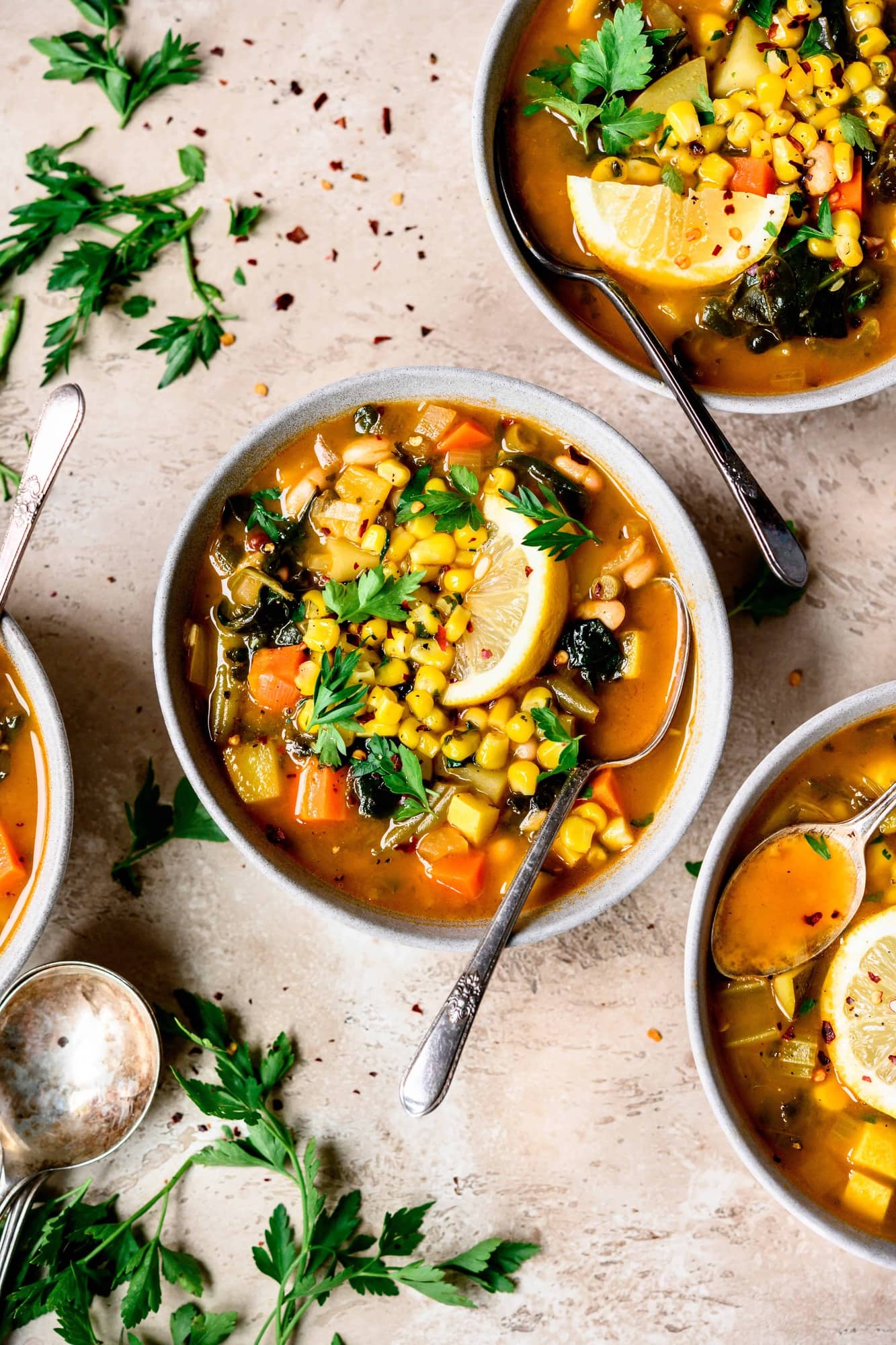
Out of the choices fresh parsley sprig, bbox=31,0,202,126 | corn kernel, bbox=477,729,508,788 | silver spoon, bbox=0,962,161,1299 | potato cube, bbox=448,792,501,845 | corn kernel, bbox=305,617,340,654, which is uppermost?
fresh parsley sprig, bbox=31,0,202,126

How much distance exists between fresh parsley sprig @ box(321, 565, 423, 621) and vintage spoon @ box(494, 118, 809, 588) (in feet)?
3.13

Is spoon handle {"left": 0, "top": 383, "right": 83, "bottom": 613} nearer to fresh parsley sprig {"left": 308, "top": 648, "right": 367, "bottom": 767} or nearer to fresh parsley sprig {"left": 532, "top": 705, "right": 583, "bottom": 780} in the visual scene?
fresh parsley sprig {"left": 308, "top": 648, "right": 367, "bottom": 767}

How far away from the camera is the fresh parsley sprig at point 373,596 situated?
3119mm

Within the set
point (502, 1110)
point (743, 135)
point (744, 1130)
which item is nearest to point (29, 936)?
point (502, 1110)

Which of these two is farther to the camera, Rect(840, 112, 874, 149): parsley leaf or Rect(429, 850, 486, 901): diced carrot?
Rect(429, 850, 486, 901): diced carrot

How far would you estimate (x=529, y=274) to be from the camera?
307 centimetres

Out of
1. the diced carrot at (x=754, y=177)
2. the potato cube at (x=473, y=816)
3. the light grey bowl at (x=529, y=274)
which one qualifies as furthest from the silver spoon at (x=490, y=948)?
the diced carrot at (x=754, y=177)

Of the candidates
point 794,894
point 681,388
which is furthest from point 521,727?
point 681,388

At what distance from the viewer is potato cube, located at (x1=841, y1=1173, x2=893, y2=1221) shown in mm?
3162

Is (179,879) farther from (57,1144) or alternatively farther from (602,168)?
(602,168)

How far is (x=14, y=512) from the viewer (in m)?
3.30

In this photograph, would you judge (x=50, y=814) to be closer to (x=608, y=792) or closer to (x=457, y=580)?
(x=457, y=580)

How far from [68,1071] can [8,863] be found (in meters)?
0.79

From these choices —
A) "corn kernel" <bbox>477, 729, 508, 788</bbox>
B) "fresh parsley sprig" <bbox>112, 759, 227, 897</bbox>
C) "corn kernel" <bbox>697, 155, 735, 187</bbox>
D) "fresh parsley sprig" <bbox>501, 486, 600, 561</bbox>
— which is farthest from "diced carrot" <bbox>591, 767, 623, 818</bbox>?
"corn kernel" <bbox>697, 155, 735, 187</bbox>
